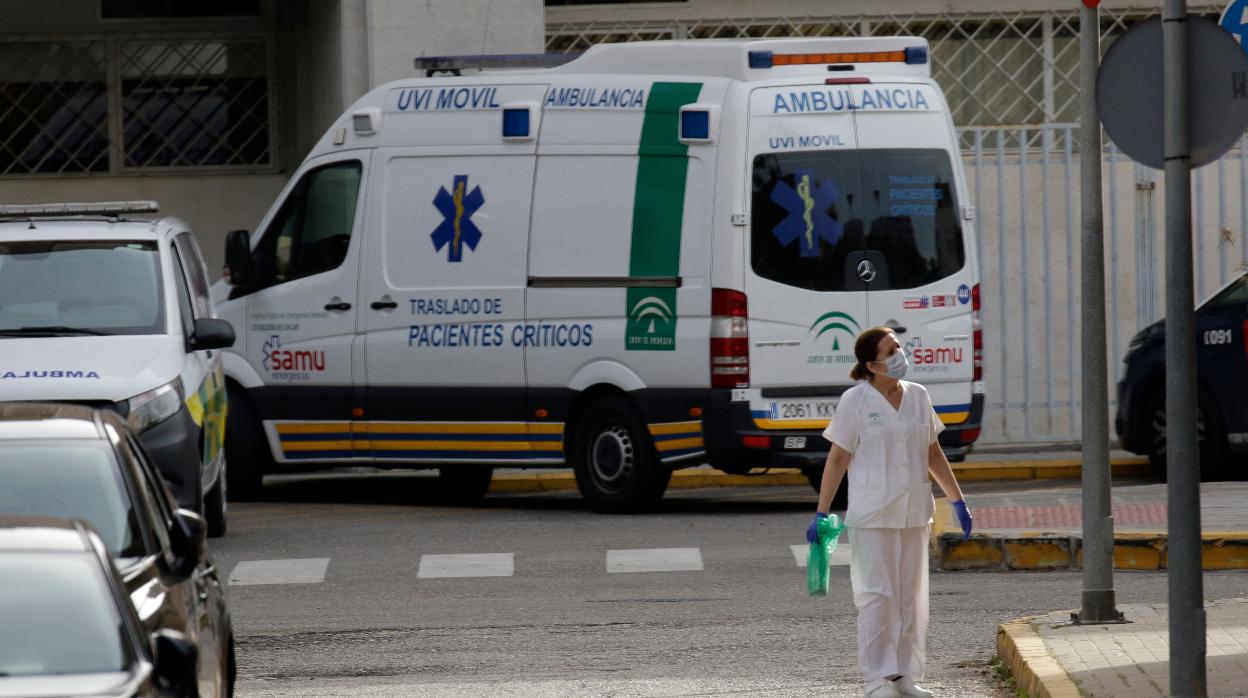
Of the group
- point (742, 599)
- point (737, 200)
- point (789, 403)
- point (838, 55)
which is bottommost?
point (742, 599)

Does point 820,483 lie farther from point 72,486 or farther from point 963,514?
point 72,486

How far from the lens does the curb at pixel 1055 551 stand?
38.3ft

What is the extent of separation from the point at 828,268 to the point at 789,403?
2.83 feet

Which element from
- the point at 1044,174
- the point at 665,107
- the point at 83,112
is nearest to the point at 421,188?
the point at 665,107

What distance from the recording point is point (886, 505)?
28.3 feet

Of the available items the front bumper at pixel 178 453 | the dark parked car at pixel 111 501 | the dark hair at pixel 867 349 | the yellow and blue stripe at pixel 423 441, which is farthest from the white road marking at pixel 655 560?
the dark parked car at pixel 111 501

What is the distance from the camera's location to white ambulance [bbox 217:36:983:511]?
13.9 metres

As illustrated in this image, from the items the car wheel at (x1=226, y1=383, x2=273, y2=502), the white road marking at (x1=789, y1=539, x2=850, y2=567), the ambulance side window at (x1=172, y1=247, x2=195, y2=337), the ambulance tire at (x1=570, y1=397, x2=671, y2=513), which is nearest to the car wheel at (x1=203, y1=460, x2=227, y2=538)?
the ambulance side window at (x1=172, y1=247, x2=195, y2=337)

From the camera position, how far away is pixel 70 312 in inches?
491

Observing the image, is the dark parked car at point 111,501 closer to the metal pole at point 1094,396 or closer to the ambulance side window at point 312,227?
the metal pole at point 1094,396

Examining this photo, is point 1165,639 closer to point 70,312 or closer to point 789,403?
point 789,403

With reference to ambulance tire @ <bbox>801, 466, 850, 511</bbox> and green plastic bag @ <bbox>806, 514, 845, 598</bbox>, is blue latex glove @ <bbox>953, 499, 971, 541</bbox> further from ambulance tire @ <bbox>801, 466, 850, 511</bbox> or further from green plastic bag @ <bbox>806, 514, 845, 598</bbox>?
ambulance tire @ <bbox>801, 466, 850, 511</bbox>

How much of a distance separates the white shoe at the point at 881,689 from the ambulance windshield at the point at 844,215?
5.73 meters

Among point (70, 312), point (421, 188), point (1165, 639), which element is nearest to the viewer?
point (1165, 639)
